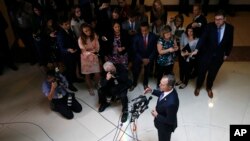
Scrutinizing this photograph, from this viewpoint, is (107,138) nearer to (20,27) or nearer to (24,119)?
(24,119)

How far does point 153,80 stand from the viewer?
5711 millimetres

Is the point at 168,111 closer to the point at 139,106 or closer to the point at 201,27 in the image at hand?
the point at 139,106

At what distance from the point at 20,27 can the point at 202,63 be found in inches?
135

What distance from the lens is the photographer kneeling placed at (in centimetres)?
455

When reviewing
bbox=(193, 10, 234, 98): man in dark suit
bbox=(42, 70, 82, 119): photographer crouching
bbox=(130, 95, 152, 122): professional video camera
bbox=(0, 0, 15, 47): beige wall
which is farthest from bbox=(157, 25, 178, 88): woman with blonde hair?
bbox=(0, 0, 15, 47): beige wall

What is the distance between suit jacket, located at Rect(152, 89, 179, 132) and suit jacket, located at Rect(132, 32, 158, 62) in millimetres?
1440

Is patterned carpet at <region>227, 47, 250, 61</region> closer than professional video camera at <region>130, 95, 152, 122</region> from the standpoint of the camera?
No

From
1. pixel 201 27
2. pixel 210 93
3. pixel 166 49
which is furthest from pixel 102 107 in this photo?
pixel 201 27

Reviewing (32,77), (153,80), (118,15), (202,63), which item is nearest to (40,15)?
(32,77)

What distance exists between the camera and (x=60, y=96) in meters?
4.82

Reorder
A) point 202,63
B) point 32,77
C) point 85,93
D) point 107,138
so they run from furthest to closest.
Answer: point 32,77
point 85,93
point 202,63
point 107,138

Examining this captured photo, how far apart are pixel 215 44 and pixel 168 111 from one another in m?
1.79

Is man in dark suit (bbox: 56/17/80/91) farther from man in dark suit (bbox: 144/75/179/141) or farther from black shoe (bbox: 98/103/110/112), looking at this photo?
man in dark suit (bbox: 144/75/179/141)

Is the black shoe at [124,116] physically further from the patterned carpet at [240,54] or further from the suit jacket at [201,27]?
the patterned carpet at [240,54]
